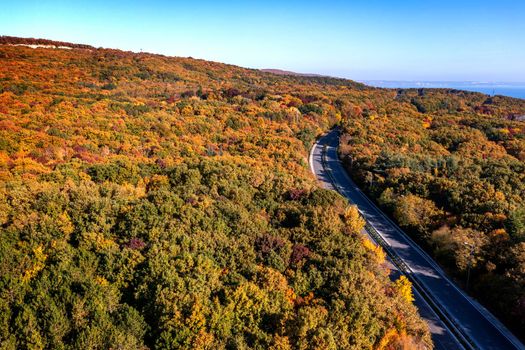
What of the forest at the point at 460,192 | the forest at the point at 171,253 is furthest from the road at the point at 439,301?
the forest at the point at 171,253

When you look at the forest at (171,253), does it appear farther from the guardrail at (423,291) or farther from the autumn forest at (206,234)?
the guardrail at (423,291)

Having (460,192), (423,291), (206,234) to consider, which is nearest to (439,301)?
(423,291)

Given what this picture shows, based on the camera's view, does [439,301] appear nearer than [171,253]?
No

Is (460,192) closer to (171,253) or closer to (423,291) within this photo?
(423,291)

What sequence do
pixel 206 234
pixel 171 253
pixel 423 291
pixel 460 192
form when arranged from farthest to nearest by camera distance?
pixel 460 192 < pixel 423 291 < pixel 206 234 < pixel 171 253

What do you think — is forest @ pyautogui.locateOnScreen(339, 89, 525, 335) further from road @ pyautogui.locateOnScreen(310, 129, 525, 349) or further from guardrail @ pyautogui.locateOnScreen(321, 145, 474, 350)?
guardrail @ pyautogui.locateOnScreen(321, 145, 474, 350)

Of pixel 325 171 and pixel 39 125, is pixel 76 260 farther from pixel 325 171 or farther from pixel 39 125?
pixel 325 171
